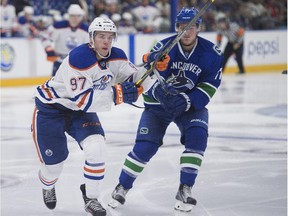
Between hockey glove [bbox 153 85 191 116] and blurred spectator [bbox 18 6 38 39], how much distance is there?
9.13 meters

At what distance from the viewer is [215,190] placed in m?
5.46

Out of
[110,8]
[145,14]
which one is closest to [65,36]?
[110,8]

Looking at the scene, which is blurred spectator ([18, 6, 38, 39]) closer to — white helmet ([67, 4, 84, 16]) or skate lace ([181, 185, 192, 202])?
white helmet ([67, 4, 84, 16])

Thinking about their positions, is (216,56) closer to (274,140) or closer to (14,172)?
(14,172)

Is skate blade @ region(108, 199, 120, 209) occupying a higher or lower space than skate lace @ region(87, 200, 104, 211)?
lower

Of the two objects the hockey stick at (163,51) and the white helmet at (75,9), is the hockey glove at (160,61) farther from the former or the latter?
the white helmet at (75,9)

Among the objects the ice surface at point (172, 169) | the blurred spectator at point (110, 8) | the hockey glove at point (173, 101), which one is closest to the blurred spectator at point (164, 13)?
the blurred spectator at point (110, 8)

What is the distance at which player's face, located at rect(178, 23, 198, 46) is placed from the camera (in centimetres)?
487

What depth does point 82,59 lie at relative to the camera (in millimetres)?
4516

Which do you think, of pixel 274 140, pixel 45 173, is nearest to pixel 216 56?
pixel 45 173

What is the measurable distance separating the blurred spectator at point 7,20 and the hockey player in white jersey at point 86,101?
9192 mm

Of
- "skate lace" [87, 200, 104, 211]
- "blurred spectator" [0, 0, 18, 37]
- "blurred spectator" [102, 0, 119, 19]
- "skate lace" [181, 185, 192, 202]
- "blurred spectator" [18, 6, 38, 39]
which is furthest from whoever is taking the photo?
"blurred spectator" [102, 0, 119, 19]

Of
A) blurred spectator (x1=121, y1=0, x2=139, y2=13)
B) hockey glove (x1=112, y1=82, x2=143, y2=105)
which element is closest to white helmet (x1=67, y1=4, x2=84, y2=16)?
hockey glove (x1=112, y1=82, x2=143, y2=105)

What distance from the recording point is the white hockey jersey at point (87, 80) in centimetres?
448
